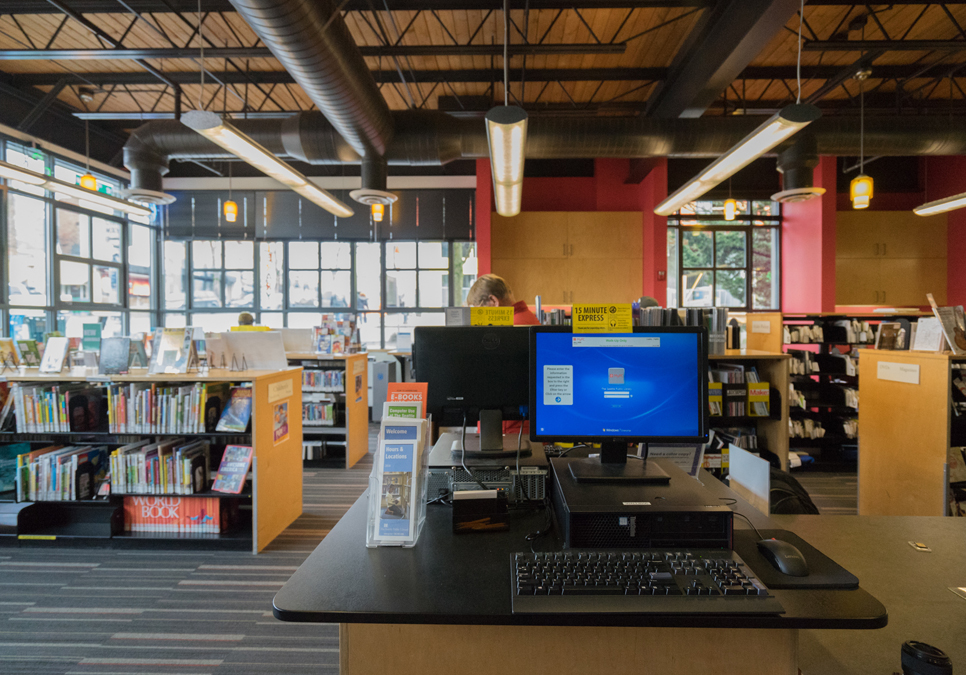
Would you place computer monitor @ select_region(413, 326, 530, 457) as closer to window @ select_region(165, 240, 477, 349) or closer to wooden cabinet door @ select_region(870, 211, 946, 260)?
window @ select_region(165, 240, 477, 349)

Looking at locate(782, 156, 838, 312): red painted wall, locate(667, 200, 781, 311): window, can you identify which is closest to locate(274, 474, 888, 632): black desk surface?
locate(782, 156, 838, 312): red painted wall

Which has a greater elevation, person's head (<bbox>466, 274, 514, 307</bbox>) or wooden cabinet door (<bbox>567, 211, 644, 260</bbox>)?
wooden cabinet door (<bbox>567, 211, 644, 260</bbox>)

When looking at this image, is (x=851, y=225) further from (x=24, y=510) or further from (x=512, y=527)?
(x=24, y=510)

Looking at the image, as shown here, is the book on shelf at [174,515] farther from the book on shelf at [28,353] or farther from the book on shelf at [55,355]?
the book on shelf at [28,353]

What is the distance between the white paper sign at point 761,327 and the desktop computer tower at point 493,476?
14.6 ft

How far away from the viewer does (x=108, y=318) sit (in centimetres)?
A: 788

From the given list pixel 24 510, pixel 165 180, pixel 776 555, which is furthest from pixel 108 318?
pixel 776 555

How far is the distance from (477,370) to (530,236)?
6578mm

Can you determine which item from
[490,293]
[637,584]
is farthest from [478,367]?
[490,293]

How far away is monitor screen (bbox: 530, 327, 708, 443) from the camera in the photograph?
1.38m

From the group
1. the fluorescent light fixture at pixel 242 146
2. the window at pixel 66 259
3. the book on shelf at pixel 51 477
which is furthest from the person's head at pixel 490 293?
the window at pixel 66 259

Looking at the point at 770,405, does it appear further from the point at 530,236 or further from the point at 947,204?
the point at 530,236

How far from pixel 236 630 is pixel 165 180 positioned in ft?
29.5

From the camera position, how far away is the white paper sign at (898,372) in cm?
306
